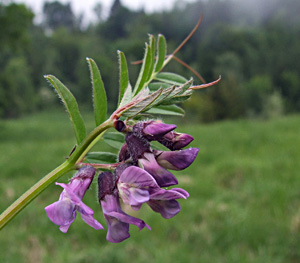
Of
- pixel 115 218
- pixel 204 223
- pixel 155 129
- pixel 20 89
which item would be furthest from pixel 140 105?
pixel 20 89

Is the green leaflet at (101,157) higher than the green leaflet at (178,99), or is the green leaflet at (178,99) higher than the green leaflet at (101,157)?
the green leaflet at (178,99)

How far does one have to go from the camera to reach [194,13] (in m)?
37.6

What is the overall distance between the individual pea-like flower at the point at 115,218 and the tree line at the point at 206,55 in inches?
651

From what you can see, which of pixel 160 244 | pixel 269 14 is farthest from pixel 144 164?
pixel 269 14

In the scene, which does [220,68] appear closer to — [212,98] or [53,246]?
[212,98]

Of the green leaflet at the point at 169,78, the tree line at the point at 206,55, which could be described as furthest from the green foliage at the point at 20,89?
the green leaflet at the point at 169,78

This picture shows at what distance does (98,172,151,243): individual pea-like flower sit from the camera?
470 millimetres

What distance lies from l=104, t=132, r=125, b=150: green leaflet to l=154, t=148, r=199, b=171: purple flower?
0.69 ft

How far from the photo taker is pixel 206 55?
101ft

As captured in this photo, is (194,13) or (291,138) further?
(194,13)

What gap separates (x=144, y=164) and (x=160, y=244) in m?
2.88

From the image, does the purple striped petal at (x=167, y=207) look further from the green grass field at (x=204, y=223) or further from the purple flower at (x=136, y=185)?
the green grass field at (x=204, y=223)

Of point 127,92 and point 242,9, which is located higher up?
point 127,92

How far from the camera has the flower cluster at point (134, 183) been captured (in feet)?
1.53
